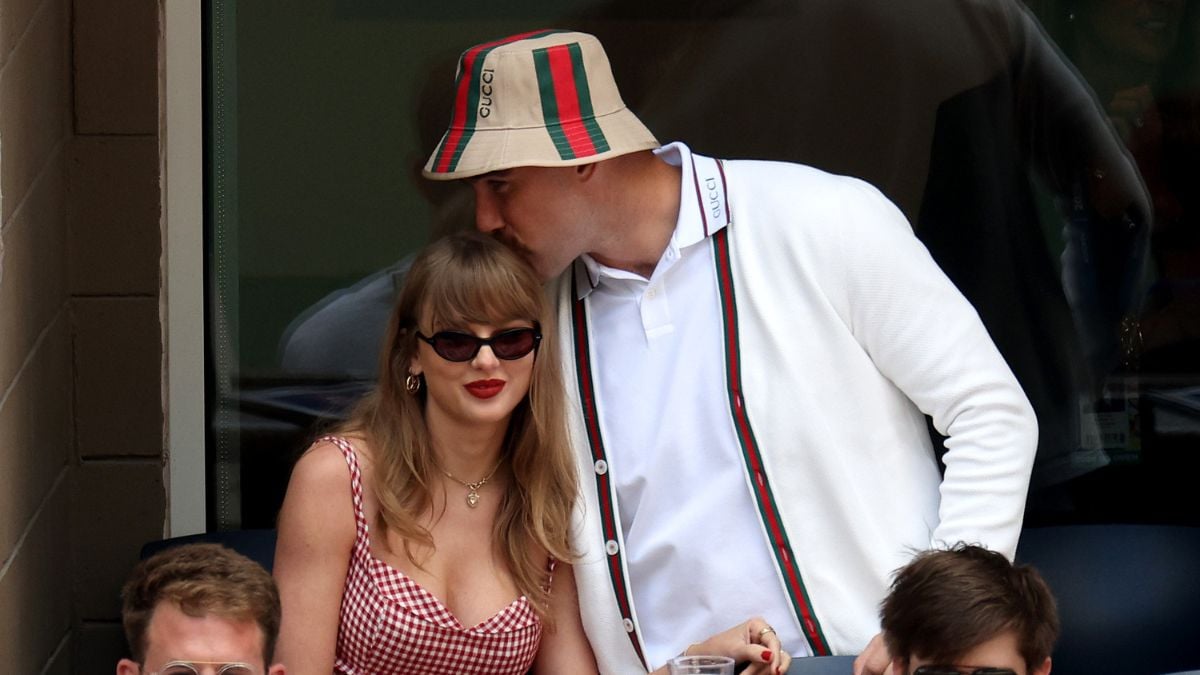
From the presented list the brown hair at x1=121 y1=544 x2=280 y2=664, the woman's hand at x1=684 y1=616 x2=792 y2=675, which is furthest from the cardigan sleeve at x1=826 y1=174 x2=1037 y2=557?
the brown hair at x1=121 y1=544 x2=280 y2=664

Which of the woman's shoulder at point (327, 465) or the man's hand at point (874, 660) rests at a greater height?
the woman's shoulder at point (327, 465)

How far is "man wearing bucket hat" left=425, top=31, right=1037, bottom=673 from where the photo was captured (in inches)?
113

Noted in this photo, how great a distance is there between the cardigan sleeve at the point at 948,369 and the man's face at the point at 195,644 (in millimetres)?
1155

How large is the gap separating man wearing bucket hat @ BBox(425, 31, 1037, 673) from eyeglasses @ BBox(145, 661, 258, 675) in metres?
0.84

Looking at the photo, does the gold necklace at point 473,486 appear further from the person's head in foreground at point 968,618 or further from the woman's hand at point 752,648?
the person's head in foreground at point 968,618

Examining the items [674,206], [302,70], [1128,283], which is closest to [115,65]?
[302,70]

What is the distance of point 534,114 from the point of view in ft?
9.52

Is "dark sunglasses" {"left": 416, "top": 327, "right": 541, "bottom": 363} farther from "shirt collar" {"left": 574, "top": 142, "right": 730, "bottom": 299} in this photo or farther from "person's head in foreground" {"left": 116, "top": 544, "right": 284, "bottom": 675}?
"person's head in foreground" {"left": 116, "top": 544, "right": 284, "bottom": 675}

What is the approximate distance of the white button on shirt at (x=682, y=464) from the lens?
2936mm

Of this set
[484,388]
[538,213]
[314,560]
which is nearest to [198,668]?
[314,560]

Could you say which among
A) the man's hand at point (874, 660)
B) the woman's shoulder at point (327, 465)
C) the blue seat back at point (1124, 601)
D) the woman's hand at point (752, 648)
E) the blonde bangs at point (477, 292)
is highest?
the blonde bangs at point (477, 292)

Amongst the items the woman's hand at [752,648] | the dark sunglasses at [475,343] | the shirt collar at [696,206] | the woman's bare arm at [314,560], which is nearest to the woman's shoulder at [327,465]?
the woman's bare arm at [314,560]

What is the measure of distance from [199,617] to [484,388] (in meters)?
0.70

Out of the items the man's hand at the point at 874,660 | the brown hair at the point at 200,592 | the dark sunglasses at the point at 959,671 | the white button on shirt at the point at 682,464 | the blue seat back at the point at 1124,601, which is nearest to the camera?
the dark sunglasses at the point at 959,671
